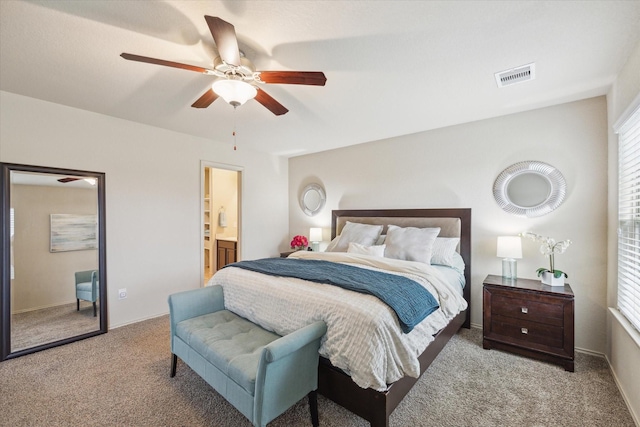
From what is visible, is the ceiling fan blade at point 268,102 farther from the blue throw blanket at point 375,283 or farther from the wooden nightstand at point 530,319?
the wooden nightstand at point 530,319

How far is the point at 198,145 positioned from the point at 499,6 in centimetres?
375

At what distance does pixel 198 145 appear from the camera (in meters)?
4.05

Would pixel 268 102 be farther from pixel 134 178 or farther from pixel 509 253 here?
pixel 509 253

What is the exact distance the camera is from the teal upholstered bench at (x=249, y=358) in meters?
1.51

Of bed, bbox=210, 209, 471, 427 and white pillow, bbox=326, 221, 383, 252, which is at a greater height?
white pillow, bbox=326, 221, 383, 252

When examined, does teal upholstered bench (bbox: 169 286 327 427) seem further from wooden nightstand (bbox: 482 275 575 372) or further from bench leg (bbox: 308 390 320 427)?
wooden nightstand (bbox: 482 275 575 372)

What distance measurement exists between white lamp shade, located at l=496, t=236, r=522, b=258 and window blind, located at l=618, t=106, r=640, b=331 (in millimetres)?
703

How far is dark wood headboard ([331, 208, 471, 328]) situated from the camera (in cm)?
329

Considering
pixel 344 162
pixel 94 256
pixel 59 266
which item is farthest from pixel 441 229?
pixel 59 266

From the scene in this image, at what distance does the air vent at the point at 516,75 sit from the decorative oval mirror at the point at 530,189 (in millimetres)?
1030

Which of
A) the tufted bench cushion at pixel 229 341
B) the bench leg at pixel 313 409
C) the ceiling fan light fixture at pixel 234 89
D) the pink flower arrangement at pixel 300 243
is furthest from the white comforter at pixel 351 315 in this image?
the pink flower arrangement at pixel 300 243

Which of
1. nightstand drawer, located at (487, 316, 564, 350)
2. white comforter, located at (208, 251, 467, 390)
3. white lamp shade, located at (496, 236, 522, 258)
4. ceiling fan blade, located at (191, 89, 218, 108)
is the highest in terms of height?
ceiling fan blade, located at (191, 89, 218, 108)

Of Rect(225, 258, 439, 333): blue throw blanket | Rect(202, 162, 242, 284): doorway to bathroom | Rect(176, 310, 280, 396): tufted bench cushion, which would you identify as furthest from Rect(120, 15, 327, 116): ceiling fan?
Rect(202, 162, 242, 284): doorway to bathroom

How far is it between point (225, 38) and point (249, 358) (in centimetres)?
188
